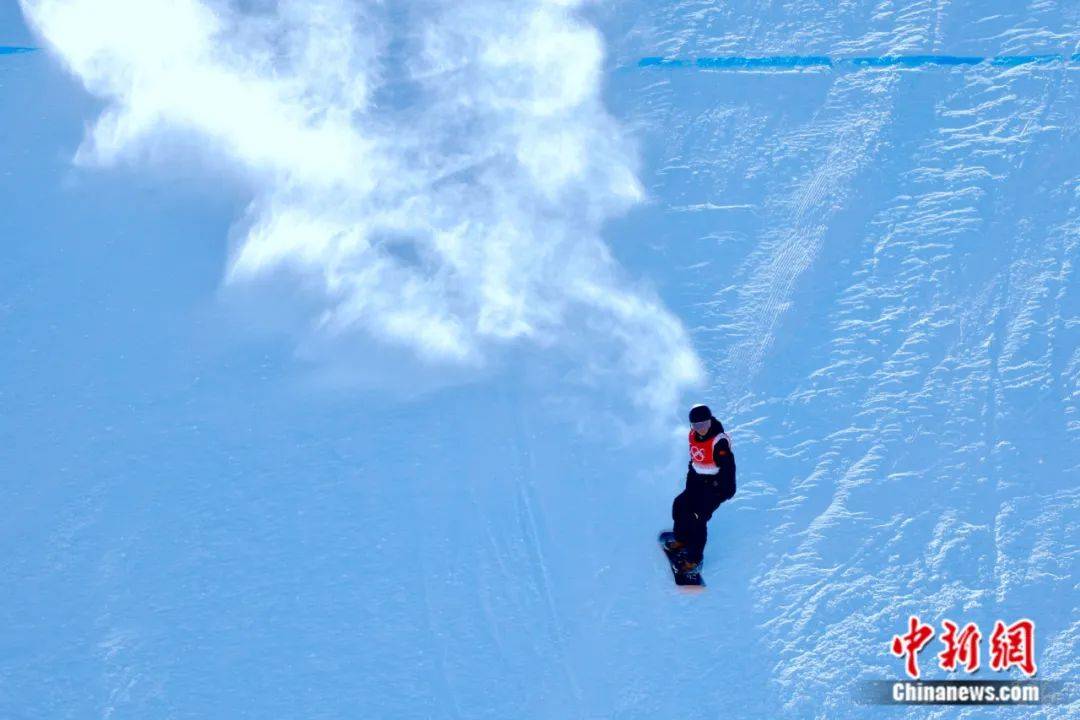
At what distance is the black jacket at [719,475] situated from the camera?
6.26m

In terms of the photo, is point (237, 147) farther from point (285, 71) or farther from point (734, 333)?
point (734, 333)

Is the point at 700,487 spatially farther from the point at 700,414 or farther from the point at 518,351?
the point at 518,351

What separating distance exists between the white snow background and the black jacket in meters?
0.56

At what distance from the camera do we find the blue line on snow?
9.09 meters

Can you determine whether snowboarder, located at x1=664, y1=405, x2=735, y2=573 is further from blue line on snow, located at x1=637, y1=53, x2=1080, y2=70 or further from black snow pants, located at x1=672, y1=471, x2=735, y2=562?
blue line on snow, located at x1=637, y1=53, x2=1080, y2=70

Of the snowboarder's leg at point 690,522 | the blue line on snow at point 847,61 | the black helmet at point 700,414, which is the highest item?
the blue line on snow at point 847,61

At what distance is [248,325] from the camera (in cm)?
793

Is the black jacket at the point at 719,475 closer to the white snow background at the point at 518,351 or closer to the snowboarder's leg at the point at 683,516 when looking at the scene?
the snowboarder's leg at the point at 683,516

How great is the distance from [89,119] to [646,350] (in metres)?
4.23

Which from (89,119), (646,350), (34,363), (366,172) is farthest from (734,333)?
(89,119)

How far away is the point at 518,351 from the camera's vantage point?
25.2 feet

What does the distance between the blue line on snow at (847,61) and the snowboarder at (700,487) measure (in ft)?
12.3

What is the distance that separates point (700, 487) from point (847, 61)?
13.5 feet

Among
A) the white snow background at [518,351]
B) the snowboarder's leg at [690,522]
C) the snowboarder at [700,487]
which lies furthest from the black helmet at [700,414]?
the white snow background at [518,351]
